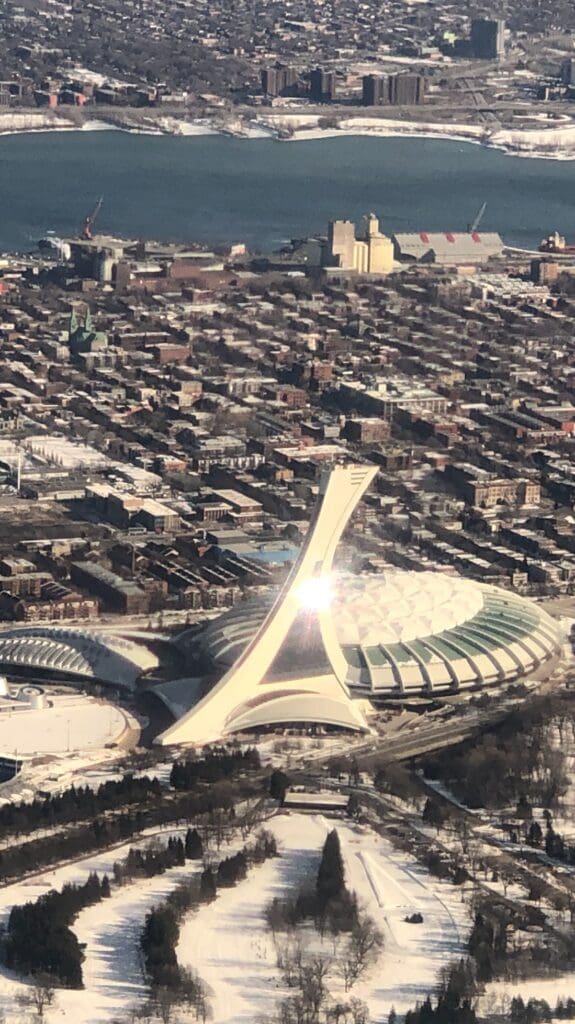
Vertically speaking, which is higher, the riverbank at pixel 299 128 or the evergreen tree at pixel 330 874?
the evergreen tree at pixel 330 874

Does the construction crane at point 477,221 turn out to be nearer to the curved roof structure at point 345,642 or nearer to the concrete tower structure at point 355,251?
the concrete tower structure at point 355,251

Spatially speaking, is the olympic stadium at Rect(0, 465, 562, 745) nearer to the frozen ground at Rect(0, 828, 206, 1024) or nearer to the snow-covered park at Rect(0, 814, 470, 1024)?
the snow-covered park at Rect(0, 814, 470, 1024)

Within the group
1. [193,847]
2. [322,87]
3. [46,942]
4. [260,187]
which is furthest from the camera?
[322,87]

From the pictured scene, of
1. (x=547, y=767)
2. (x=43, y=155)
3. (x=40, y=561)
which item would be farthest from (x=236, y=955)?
(x=43, y=155)

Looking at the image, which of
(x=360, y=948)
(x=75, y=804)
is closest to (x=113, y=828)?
(x=75, y=804)

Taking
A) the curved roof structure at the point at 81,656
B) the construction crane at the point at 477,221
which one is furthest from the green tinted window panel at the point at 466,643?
the construction crane at the point at 477,221

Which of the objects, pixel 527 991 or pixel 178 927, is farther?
pixel 178 927

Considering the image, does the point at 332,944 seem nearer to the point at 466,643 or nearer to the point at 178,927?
the point at 178,927
